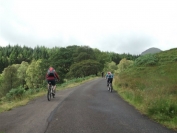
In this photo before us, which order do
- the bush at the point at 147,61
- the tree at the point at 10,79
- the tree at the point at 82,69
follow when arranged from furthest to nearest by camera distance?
the tree at the point at 10,79, the tree at the point at 82,69, the bush at the point at 147,61

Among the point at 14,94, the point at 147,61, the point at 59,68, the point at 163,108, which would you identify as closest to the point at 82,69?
the point at 59,68

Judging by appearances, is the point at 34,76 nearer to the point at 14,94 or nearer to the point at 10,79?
the point at 10,79

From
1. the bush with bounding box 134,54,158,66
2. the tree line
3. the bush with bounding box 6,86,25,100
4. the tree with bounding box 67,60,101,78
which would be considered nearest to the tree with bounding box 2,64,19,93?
the tree line

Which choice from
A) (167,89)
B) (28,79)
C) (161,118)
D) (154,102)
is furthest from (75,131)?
(28,79)

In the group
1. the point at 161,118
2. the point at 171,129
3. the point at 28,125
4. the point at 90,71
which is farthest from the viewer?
the point at 90,71

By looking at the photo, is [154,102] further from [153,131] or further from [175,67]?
[175,67]

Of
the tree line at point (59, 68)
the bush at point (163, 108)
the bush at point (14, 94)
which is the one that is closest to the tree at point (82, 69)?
the tree line at point (59, 68)

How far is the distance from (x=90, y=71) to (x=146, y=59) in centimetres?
3808

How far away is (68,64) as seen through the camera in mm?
77438

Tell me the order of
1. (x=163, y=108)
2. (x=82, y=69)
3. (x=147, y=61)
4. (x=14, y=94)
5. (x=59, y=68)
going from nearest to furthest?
1. (x=163, y=108)
2. (x=14, y=94)
3. (x=147, y=61)
4. (x=59, y=68)
5. (x=82, y=69)

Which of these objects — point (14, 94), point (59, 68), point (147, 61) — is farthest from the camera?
point (59, 68)

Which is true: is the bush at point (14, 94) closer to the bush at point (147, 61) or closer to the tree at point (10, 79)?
the bush at point (147, 61)

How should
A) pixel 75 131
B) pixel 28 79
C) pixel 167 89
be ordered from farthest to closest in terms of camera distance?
pixel 28 79 → pixel 167 89 → pixel 75 131

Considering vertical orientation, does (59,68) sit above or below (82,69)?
above
